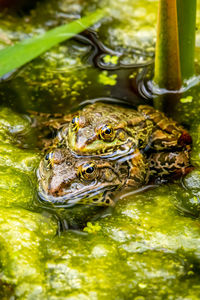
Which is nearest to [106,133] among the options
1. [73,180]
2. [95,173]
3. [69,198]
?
[95,173]

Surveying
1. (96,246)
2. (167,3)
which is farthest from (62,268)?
(167,3)

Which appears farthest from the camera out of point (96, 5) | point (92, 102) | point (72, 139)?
point (96, 5)

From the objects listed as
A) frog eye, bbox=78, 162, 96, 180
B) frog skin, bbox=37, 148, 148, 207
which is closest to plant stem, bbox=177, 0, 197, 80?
frog skin, bbox=37, 148, 148, 207

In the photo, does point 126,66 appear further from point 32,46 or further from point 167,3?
point 167,3

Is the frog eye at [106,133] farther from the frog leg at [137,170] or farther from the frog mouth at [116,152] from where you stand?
the frog leg at [137,170]

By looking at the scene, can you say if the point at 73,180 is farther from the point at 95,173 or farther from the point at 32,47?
the point at 32,47

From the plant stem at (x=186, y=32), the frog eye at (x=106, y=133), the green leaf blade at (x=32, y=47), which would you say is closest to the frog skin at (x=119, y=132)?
the frog eye at (x=106, y=133)
